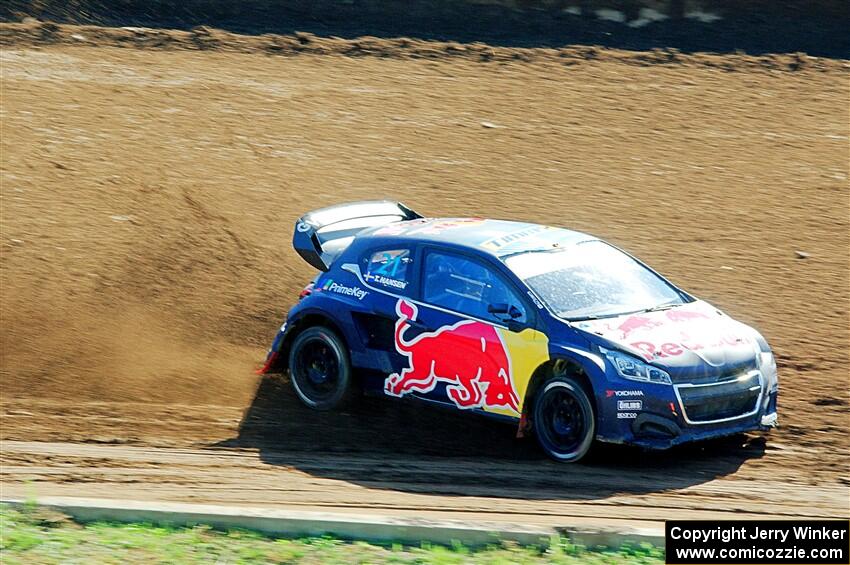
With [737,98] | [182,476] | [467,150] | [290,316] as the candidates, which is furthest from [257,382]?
[737,98]

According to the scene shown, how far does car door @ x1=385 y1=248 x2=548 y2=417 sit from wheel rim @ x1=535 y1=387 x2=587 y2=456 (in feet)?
0.76

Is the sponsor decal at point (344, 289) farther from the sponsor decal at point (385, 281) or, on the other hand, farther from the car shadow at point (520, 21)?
the car shadow at point (520, 21)

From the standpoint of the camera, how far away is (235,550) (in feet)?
20.8

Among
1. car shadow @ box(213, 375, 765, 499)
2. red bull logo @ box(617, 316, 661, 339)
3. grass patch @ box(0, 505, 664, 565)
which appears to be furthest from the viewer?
red bull logo @ box(617, 316, 661, 339)

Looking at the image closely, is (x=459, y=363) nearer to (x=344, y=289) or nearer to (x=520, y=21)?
(x=344, y=289)

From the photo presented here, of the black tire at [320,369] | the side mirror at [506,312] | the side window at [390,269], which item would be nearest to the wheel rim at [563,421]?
the side mirror at [506,312]

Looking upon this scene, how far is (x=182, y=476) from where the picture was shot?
8711 millimetres

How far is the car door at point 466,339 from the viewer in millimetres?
8922

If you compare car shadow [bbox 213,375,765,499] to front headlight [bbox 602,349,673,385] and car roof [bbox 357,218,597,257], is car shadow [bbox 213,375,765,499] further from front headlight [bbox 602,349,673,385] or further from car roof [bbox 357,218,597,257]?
car roof [bbox 357,218,597,257]

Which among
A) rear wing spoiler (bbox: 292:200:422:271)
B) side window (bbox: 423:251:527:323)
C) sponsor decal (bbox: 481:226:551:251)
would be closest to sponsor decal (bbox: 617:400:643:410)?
side window (bbox: 423:251:527:323)

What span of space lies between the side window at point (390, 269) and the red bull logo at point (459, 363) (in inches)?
8.4

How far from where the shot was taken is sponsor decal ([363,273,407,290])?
977 cm

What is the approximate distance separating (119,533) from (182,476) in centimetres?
206

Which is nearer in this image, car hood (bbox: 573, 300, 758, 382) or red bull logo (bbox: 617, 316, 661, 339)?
car hood (bbox: 573, 300, 758, 382)
